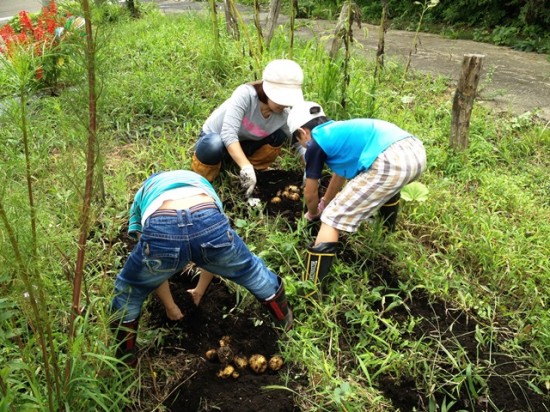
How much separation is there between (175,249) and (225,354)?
572 mm

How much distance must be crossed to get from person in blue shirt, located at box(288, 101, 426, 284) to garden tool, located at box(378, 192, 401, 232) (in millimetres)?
271

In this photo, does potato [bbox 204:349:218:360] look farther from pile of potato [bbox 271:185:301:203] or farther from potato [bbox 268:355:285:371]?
pile of potato [bbox 271:185:301:203]

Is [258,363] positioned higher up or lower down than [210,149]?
lower down

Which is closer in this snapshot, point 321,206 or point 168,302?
point 168,302

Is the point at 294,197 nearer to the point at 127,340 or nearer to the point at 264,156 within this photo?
the point at 264,156

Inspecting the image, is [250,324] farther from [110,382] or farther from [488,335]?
[488,335]

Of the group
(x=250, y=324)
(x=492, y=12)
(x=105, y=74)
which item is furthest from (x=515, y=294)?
(x=492, y=12)

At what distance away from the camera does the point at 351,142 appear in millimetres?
2703

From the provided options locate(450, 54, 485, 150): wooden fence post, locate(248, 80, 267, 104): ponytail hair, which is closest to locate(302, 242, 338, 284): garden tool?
locate(248, 80, 267, 104): ponytail hair

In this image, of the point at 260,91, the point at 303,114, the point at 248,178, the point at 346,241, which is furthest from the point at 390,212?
the point at 260,91

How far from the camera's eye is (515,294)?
103 inches

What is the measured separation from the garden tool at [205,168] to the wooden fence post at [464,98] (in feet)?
6.21

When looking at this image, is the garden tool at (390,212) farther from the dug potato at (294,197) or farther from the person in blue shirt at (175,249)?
the person in blue shirt at (175,249)

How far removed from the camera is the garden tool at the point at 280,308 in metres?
2.21
